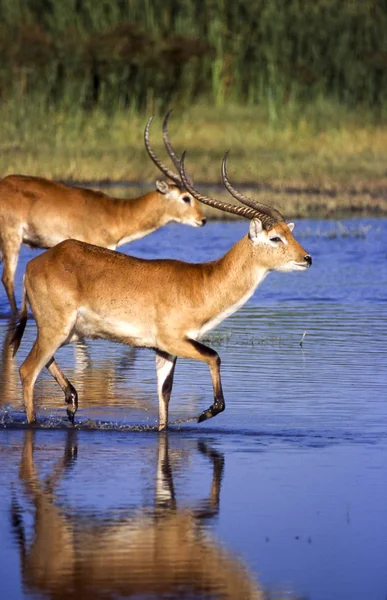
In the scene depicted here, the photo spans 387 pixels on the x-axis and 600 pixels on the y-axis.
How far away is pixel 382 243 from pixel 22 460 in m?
10.3

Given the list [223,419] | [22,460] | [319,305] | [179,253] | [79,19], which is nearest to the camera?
[22,460]

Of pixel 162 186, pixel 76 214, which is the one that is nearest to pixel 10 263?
pixel 76 214

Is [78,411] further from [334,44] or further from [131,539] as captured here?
[334,44]

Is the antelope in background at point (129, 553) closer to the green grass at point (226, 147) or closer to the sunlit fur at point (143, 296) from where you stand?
the sunlit fur at point (143, 296)

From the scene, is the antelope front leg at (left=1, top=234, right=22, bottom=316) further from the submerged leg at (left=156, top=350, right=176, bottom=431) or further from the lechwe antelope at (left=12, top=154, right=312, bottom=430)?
the submerged leg at (left=156, top=350, right=176, bottom=431)

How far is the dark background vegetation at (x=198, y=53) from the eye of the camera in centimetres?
2839

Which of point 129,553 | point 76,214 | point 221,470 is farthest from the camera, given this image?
point 76,214

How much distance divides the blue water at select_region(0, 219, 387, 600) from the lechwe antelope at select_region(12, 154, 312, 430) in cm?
39

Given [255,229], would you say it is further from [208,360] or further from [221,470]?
[221,470]

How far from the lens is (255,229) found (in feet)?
29.5

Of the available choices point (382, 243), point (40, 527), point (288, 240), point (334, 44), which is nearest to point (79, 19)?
point (334, 44)

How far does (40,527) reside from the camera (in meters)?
6.41

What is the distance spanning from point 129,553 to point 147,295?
298 centimetres

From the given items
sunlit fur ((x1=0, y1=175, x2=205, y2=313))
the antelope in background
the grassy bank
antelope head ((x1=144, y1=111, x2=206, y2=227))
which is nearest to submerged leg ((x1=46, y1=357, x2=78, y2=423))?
the antelope in background
